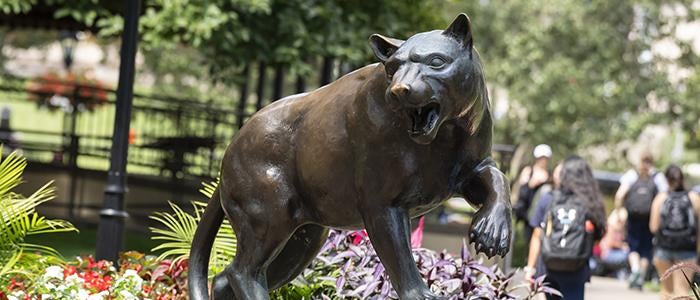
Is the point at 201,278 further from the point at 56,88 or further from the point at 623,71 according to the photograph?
the point at 623,71

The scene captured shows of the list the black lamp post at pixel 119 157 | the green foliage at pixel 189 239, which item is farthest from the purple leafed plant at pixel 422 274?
the black lamp post at pixel 119 157

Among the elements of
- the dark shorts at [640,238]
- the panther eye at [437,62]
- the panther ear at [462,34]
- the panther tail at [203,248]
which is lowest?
the dark shorts at [640,238]

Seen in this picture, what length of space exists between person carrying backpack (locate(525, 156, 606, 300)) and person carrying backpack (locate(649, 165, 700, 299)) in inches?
104

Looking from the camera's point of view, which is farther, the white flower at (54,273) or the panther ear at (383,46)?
the white flower at (54,273)

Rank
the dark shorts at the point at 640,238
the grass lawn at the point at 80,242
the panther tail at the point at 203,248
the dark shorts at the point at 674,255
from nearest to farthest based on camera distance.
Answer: the panther tail at the point at 203,248, the grass lawn at the point at 80,242, the dark shorts at the point at 674,255, the dark shorts at the point at 640,238

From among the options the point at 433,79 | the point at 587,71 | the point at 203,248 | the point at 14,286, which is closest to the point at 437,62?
the point at 433,79

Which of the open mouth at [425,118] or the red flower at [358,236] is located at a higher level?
the open mouth at [425,118]

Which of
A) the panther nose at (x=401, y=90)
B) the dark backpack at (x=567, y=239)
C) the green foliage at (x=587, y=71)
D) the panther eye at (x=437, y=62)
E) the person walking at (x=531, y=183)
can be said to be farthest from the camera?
the green foliage at (x=587, y=71)

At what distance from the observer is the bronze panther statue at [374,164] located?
15.0 ft

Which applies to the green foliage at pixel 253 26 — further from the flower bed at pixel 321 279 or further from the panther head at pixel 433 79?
the panther head at pixel 433 79

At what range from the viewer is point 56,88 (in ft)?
83.7

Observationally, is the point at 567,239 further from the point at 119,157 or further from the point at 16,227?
the point at 16,227

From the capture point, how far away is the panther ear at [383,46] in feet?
15.5

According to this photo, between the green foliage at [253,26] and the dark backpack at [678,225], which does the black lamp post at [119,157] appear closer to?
the green foliage at [253,26]
